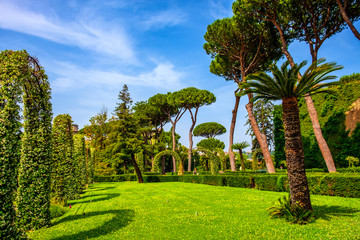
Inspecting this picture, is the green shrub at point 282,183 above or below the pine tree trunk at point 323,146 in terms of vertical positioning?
below

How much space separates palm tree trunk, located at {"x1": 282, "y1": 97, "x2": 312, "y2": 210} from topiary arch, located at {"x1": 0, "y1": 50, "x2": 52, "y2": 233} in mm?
7054

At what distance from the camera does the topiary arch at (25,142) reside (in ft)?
15.1

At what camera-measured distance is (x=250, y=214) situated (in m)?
7.07

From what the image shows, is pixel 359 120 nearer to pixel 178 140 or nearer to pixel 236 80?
pixel 236 80

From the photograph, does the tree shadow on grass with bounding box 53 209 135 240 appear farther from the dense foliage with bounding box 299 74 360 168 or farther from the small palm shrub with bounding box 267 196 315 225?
the dense foliage with bounding box 299 74 360 168

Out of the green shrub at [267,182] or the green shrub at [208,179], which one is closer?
the green shrub at [267,182]

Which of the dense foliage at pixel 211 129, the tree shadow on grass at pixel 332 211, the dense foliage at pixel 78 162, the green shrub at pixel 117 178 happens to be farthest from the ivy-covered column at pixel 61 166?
the dense foliage at pixel 211 129

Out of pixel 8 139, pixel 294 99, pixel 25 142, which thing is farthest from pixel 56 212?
pixel 294 99

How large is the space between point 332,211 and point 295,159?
2247 mm

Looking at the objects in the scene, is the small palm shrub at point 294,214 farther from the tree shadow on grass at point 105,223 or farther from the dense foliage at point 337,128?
the dense foliage at point 337,128

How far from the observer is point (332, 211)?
681cm

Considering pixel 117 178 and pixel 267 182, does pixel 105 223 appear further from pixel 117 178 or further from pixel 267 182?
pixel 117 178

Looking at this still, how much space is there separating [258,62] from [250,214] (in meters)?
17.1

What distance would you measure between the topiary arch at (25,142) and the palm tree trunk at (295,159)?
7054 mm
